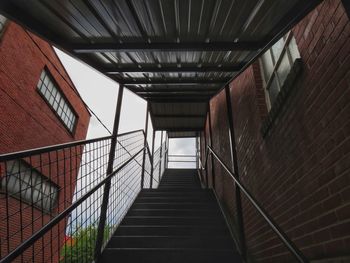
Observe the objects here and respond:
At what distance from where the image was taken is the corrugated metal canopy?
1.86 metres

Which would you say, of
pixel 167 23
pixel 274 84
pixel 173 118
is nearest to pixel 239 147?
pixel 274 84

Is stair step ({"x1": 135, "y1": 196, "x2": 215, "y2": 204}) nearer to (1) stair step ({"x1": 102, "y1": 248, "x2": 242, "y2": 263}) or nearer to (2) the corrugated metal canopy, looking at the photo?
(1) stair step ({"x1": 102, "y1": 248, "x2": 242, "y2": 263})

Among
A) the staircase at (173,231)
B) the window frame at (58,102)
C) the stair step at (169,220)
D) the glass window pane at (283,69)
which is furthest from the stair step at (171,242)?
the window frame at (58,102)

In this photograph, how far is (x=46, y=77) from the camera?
941cm

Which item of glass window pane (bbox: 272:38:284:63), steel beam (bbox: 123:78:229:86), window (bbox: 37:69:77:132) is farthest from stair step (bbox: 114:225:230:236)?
window (bbox: 37:69:77:132)

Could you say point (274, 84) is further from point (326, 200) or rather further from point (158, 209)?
point (158, 209)

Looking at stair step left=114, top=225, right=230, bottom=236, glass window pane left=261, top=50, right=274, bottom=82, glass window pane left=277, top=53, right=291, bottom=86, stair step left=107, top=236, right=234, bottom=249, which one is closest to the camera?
glass window pane left=277, top=53, right=291, bottom=86

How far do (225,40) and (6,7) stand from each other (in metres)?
1.73

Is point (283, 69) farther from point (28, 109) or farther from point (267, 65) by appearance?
point (28, 109)

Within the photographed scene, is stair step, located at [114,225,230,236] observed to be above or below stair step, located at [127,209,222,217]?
below

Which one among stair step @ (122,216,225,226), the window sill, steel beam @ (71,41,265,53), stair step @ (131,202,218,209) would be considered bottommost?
stair step @ (122,216,225,226)

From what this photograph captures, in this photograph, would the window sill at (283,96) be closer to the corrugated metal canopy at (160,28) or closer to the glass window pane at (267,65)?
the corrugated metal canopy at (160,28)

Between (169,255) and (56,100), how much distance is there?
361 inches

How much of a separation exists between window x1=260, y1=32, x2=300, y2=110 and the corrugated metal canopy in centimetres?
25
